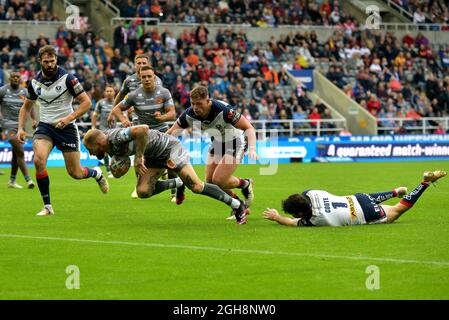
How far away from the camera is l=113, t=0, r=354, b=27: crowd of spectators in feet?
Answer: 144

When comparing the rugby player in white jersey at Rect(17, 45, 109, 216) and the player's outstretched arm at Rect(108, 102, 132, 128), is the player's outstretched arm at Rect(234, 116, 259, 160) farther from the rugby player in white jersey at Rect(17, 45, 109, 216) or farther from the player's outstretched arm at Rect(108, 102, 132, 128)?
the player's outstretched arm at Rect(108, 102, 132, 128)

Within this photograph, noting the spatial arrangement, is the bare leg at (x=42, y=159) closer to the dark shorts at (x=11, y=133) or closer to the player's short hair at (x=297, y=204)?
the player's short hair at (x=297, y=204)

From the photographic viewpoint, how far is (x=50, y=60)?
15.9 metres

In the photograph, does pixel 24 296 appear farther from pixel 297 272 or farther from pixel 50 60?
pixel 50 60

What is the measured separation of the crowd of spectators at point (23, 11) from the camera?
3959 centimetres

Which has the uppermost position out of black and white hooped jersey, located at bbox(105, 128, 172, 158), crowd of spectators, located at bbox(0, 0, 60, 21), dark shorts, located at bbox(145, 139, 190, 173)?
crowd of spectators, located at bbox(0, 0, 60, 21)

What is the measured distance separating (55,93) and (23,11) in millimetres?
24713

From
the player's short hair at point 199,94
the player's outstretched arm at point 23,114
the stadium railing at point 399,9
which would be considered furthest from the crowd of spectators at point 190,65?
the player's short hair at point 199,94

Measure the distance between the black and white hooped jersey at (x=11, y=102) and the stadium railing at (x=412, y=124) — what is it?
21.1 metres

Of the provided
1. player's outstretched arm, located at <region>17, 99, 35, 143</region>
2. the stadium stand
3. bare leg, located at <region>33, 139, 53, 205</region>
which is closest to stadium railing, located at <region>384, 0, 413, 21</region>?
the stadium stand

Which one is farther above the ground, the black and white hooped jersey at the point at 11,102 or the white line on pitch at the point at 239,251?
the black and white hooped jersey at the point at 11,102

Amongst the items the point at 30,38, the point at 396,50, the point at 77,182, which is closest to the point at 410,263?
the point at 77,182

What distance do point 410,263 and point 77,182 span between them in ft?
52.1

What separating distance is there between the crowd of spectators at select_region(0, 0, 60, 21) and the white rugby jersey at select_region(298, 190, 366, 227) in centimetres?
2784
